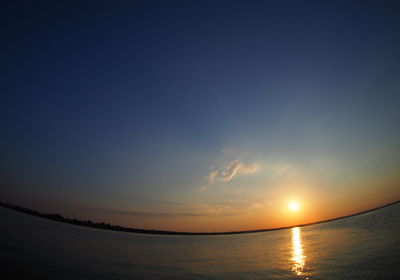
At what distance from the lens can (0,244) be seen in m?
13.9

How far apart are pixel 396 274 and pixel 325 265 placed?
15.7 ft

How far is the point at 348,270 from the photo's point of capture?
1161cm

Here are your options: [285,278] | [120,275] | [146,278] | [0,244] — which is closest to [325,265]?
[285,278]

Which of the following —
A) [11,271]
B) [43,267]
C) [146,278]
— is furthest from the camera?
[146,278]

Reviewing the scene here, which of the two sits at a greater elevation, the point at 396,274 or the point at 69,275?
the point at 396,274

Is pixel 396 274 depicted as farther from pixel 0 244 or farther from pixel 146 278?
pixel 0 244

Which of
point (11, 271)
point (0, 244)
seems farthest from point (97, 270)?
point (0, 244)

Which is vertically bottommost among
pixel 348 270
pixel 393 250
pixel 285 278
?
pixel 285 278

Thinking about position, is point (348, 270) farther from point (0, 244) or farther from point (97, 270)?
point (0, 244)

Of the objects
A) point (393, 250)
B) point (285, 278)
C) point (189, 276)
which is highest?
point (393, 250)

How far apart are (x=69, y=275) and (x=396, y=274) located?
17462 mm

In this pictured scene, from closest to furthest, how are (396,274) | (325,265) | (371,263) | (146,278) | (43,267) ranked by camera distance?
(396,274) < (43,267) < (146,278) < (371,263) < (325,265)

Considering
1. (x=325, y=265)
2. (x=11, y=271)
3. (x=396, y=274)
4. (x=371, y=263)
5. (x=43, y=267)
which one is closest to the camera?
(x=11, y=271)

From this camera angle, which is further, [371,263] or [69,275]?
[371,263]
